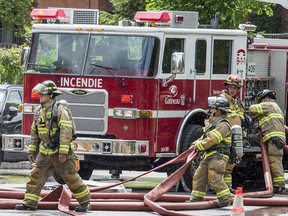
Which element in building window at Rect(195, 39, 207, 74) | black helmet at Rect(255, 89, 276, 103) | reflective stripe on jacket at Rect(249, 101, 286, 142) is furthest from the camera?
building window at Rect(195, 39, 207, 74)

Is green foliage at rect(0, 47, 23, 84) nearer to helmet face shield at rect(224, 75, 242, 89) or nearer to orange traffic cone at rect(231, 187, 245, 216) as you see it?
helmet face shield at rect(224, 75, 242, 89)

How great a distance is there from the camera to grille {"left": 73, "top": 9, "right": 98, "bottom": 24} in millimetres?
15938

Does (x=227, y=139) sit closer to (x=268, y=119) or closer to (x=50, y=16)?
(x=268, y=119)

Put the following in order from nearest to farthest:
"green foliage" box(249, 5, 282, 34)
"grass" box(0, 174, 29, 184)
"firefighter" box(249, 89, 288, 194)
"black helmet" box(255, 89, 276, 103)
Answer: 1. "firefighter" box(249, 89, 288, 194)
2. "black helmet" box(255, 89, 276, 103)
3. "grass" box(0, 174, 29, 184)
4. "green foliage" box(249, 5, 282, 34)

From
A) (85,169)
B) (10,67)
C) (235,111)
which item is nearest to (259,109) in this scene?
(235,111)

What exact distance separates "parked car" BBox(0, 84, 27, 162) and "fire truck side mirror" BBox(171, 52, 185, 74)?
5066mm

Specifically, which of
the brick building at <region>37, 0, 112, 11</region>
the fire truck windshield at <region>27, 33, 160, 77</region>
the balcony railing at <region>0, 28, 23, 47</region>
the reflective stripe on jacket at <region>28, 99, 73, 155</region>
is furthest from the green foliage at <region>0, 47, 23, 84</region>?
the brick building at <region>37, 0, 112, 11</region>

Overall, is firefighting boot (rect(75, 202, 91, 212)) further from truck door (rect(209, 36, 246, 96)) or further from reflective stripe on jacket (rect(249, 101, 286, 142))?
truck door (rect(209, 36, 246, 96))

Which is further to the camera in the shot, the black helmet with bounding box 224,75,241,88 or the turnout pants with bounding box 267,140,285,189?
the turnout pants with bounding box 267,140,285,189

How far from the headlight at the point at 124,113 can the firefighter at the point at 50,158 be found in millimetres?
2798

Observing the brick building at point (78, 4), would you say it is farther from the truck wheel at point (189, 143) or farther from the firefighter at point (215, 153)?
the firefighter at point (215, 153)

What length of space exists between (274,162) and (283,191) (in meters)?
0.45

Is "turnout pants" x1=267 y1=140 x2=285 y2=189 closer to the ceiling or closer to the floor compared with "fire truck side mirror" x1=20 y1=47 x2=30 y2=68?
closer to the floor

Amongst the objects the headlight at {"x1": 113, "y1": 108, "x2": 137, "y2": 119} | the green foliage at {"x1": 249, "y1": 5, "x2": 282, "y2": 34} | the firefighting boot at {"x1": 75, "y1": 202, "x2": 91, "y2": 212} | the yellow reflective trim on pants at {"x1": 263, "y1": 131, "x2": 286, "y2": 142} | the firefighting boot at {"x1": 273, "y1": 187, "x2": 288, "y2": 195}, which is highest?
the green foliage at {"x1": 249, "y1": 5, "x2": 282, "y2": 34}
